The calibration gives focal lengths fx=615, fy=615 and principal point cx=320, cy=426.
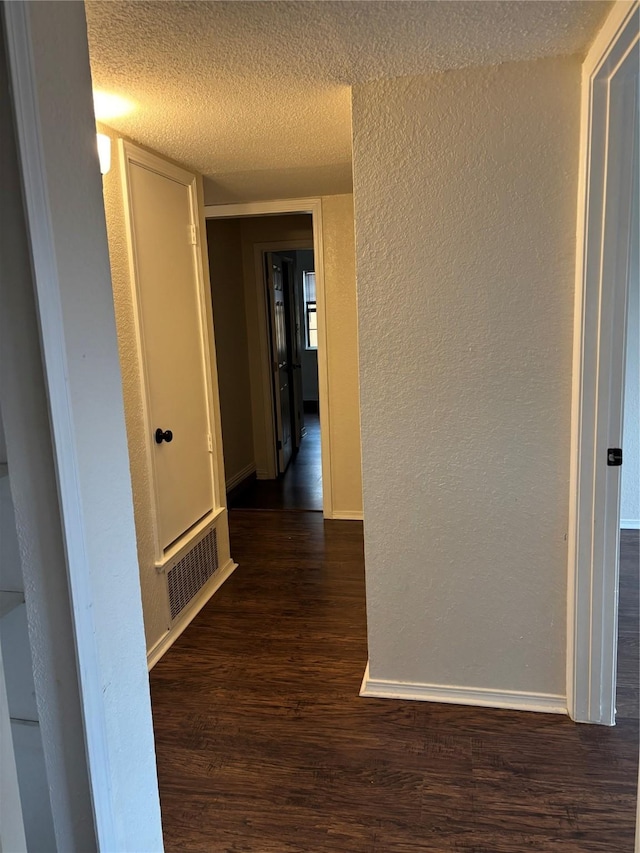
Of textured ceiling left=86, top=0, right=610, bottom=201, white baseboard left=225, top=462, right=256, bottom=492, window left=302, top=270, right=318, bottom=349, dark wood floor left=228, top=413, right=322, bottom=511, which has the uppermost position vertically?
textured ceiling left=86, top=0, right=610, bottom=201

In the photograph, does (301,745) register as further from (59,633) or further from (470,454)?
(59,633)

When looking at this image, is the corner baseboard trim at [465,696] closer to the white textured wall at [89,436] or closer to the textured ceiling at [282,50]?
the white textured wall at [89,436]

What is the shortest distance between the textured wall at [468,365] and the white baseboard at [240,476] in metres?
3.00

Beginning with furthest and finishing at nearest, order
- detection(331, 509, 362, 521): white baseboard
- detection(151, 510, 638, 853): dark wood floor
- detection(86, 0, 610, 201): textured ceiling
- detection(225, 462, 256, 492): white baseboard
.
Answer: detection(225, 462, 256, 492): white baseboard < detection(331, 509, 362, 521): white baseboard < detection(151, 510, 638, 853): dark wood floor < detection(86, 0, 610, 201): textured ceiling

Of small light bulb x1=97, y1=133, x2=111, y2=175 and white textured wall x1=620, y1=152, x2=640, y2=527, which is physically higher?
small light bulb x1=97, y1=133, x2=111, y2=175

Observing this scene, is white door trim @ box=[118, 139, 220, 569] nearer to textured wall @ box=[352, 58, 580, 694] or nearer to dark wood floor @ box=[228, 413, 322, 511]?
textured wall @ box=[352, 58, 580, 694]

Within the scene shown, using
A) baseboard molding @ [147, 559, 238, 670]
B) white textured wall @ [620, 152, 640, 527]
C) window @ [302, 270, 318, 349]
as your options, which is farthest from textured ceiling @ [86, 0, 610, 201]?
window @ [302, 270, 318, 349]

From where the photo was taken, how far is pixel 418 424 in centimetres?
220

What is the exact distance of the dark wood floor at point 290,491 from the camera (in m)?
4.90

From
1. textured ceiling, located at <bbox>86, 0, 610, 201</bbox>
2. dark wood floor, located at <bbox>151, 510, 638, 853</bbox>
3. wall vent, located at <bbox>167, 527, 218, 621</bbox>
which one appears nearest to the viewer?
textured ceiling, located at <bbox>86, 0, 610, 201</bbox>

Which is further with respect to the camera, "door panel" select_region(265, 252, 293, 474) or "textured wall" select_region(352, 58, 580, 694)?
"door panel" select_region(265, 252, 293, 474)

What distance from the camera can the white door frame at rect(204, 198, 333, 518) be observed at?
13.2 feet

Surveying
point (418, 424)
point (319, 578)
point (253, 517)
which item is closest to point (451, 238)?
point (418, 424)

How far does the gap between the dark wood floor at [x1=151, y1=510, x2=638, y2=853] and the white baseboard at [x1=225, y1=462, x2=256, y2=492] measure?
7.59ft
